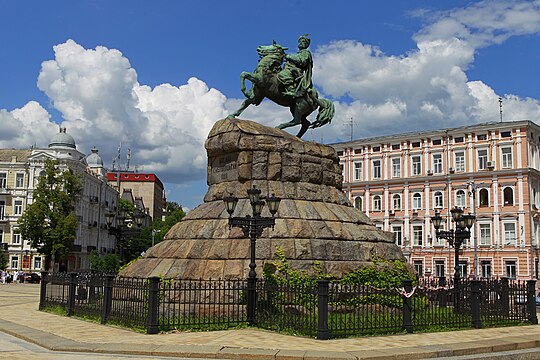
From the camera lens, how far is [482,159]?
5516 centimetres

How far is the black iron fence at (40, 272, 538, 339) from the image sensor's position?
13.6m

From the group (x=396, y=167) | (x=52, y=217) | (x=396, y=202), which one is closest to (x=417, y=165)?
(x=396, y=167)

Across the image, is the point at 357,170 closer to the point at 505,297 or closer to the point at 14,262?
the point at 14,262

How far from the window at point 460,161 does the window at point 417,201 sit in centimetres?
472

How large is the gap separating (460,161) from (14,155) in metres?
45.1

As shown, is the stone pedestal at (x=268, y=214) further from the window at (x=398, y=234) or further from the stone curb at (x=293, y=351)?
the window at (x=398, y=234)

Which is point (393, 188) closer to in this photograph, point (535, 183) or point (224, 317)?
point (535, 183)

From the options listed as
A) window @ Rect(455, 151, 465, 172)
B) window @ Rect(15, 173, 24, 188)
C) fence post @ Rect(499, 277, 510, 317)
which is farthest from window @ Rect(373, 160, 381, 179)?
fence post @ Rect(499, 277, 510, 317)

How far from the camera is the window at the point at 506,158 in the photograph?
53.4 metres

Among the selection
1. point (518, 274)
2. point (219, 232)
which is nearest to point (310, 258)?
point (219, 232)

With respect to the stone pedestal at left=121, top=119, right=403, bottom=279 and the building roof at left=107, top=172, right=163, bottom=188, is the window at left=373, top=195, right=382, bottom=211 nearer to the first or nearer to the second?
the stone pedestal at left=121, top=119, right=403, bottom=279

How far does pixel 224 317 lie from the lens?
14.6 m

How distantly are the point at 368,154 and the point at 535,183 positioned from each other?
16340mm

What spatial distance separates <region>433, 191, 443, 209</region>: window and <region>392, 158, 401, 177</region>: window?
14.6ft
